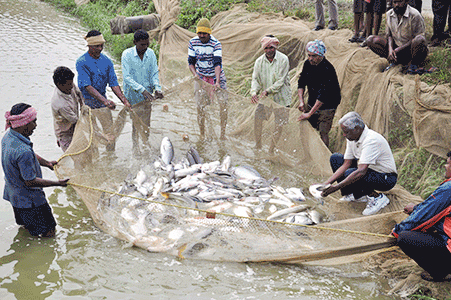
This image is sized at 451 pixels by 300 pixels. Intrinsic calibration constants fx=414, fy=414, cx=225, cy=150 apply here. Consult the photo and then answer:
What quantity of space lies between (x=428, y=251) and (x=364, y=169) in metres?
1.22

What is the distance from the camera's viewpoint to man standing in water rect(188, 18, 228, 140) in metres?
5.94

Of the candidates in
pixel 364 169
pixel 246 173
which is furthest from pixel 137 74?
pixel 364 169

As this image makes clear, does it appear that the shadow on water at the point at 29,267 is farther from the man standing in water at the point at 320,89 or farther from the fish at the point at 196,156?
the man standing in water at the point at 320,89

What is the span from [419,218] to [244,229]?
154 cm

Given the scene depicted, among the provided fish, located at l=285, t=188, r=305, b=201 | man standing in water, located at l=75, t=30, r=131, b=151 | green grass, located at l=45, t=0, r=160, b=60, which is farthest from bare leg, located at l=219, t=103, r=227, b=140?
green grass, located at l=45, t=0, r=160, b=60

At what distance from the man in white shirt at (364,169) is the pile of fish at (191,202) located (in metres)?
0.49

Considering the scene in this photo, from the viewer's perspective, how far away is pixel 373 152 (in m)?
4.50

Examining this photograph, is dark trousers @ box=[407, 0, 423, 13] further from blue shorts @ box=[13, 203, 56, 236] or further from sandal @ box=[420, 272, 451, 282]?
blue shorts @ box=[13, 203, 56, 236]

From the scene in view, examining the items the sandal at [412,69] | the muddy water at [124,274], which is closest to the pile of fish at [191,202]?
the muddy water at [124,274]

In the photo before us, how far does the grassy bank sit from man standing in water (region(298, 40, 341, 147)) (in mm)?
988

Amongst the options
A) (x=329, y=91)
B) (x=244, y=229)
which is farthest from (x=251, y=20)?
(x=244, y=229)

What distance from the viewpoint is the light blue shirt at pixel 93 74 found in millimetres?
5359

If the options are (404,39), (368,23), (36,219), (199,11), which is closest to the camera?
(36,219)

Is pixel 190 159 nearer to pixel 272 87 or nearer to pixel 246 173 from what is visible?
pixel 246 173
